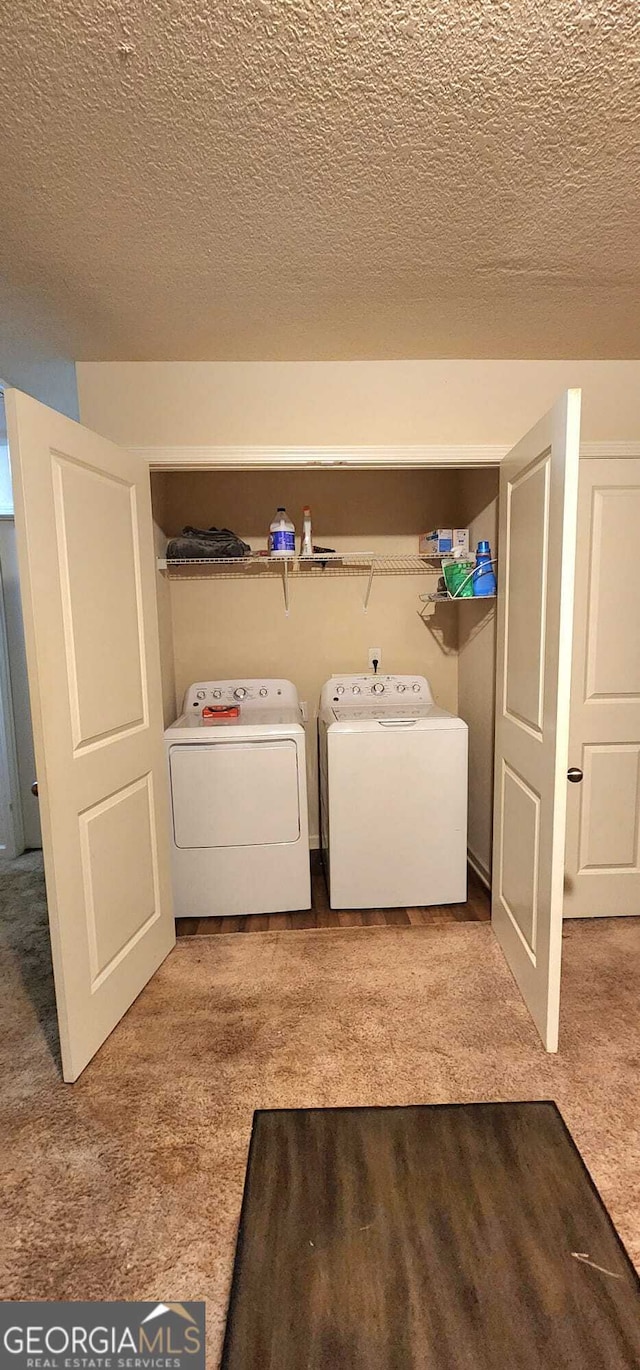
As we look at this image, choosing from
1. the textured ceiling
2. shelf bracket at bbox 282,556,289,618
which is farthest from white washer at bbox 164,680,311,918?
the textured ceiling

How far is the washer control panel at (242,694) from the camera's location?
9.69 feet

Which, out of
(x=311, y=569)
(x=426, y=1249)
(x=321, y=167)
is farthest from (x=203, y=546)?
(x=426, y=1249)

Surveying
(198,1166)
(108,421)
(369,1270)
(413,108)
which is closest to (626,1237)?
(369,1270)

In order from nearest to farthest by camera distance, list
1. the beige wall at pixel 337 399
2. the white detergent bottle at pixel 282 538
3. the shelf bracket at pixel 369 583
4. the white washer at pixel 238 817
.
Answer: the beige wall at pixel 337 399 < the white washer at pixel 238 817 < the white detergent bottle at pixel 282 538 < the shelf bracket at pixel 369 583

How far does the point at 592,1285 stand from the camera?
3.73 feet

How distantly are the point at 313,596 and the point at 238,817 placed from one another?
1.25 meters

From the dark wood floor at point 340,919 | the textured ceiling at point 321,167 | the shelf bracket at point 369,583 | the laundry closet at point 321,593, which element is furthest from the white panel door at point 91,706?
the shelf bracket at point 369,583

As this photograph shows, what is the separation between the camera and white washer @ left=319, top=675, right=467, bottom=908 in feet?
8.06

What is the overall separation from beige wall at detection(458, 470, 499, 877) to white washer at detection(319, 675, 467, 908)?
0.97 feet

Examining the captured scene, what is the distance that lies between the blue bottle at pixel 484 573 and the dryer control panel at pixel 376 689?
0.69 metres

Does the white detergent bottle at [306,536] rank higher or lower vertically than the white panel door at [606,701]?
higher

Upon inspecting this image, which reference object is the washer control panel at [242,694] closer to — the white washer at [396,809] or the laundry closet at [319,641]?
the laundry closet at [319,641]

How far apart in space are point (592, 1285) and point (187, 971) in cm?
148

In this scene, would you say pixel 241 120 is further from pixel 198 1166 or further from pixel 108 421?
pixel 198 1166
